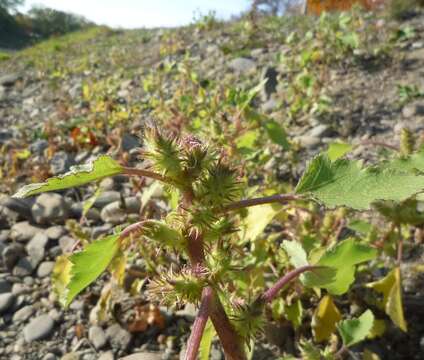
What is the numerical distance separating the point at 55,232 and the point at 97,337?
3.32ft

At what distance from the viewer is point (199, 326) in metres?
0.90

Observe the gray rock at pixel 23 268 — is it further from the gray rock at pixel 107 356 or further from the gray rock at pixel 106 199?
the gray rock at pixel 107 356

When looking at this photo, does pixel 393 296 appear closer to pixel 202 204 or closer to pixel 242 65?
pixel 202 204

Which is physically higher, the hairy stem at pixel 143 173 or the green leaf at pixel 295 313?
the hairy stem at pixel 143 173

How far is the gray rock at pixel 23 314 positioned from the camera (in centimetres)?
229

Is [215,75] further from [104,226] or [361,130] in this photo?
[104,226]

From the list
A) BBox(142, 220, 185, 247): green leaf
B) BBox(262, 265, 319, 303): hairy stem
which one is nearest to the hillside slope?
BBox(142, 220, 185, 247): green leaf

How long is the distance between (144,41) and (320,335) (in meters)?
9.64

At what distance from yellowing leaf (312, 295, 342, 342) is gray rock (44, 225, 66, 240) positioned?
1754 millimetres

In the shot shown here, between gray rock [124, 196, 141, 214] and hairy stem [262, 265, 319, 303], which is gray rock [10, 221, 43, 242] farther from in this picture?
hairy stem [262, 265, 319, 303]

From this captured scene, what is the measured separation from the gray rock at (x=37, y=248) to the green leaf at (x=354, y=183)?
2183mm

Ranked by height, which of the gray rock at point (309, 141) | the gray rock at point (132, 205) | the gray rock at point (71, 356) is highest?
the gray rock at point (309, 141)

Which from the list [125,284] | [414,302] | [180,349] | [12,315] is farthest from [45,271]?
[414,302]

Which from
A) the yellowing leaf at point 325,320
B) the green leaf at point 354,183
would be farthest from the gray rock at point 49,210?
the green leaf at point 354,183
